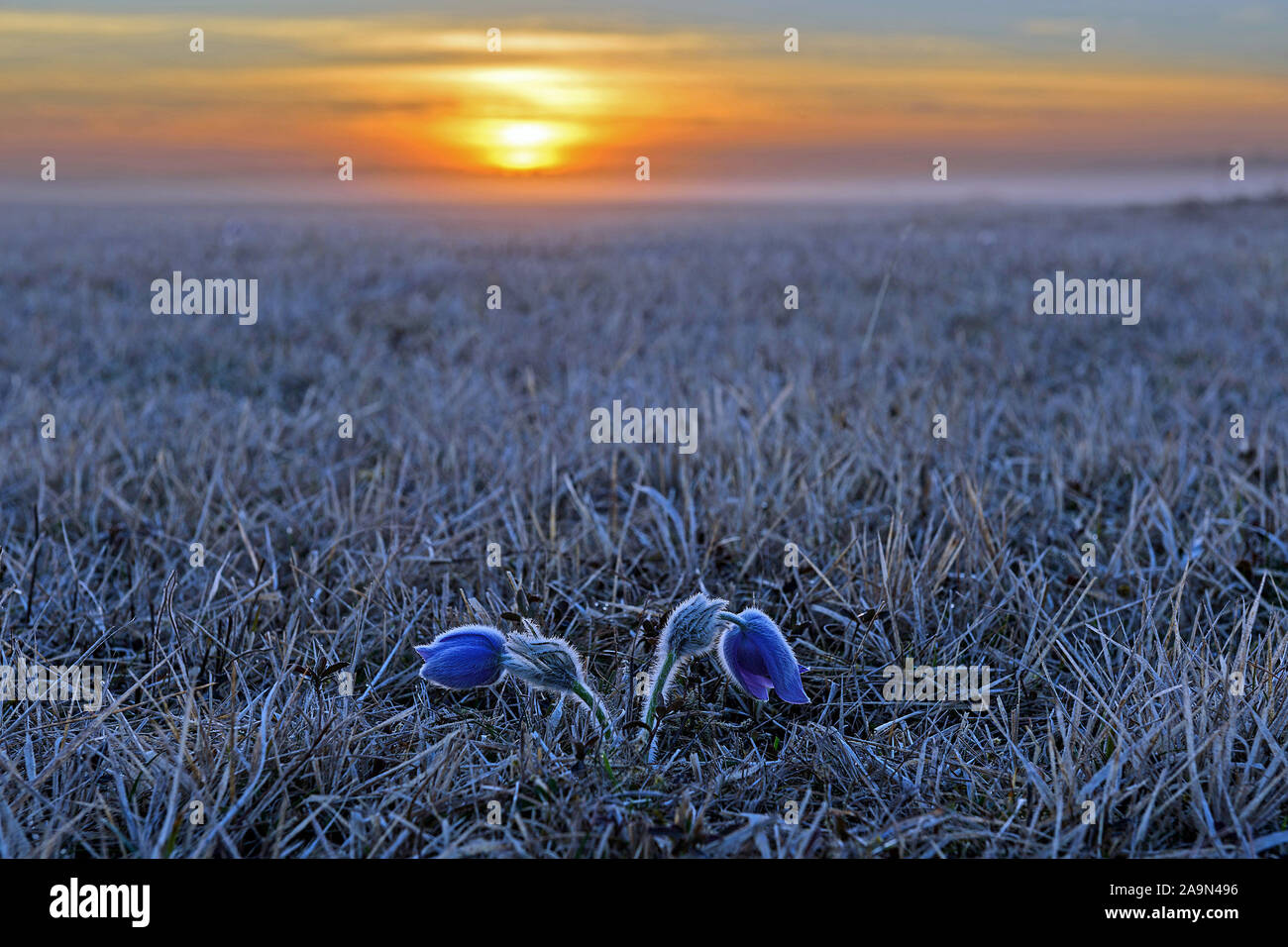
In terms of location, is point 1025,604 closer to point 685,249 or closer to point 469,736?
point 469,736

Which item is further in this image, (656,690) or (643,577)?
(643,577)

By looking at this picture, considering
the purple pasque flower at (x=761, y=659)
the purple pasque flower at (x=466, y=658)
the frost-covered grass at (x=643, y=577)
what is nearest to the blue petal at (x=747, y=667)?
the purple pasque flower at (x=761, y=659)

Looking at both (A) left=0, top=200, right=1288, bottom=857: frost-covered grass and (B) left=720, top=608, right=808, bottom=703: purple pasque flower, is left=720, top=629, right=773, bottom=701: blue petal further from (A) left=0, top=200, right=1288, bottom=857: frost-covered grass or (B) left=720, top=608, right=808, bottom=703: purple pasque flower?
(A) left=0, top=200, right=1288, bottom=857: frost-covered grass

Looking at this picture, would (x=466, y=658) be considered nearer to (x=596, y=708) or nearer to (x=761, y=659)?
(x=596, y=708)

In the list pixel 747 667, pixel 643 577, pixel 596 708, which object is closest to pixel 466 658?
pixel 596 708

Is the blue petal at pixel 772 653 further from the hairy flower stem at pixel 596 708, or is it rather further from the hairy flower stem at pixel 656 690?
the hairy flower stem at pixel 596 708
